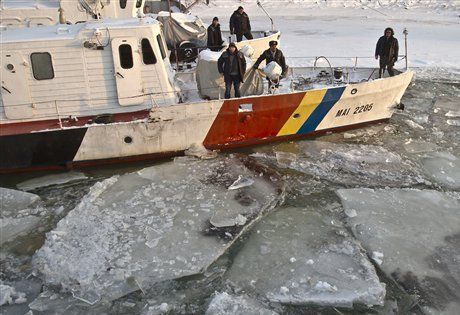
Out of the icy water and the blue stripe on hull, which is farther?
the blue stripe on hull

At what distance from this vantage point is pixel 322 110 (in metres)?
7.43

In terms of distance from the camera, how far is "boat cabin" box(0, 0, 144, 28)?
995 centimetres

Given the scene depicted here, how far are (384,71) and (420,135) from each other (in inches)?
62.3

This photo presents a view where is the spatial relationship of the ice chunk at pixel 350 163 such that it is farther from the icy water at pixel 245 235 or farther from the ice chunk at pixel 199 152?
the ice chunk at pixel 199 152

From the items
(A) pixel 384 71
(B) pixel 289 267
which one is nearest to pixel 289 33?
(A) pixel 384 71

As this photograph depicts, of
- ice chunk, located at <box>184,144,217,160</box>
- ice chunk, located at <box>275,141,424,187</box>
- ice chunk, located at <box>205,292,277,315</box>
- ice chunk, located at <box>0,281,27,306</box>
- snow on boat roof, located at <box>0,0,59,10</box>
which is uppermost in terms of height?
snow on boat roof, located at <box>0,0,59,10</box>

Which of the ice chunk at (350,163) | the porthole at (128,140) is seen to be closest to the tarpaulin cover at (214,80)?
the ice chunk at (350,163)

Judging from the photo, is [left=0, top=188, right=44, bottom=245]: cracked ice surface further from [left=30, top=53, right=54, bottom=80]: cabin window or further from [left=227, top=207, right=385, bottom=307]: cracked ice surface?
[left=227, top=207, right=385, bottom=307]: cracked ice surface

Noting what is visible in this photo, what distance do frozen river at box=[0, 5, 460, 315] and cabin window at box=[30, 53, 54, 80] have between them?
1.53 m

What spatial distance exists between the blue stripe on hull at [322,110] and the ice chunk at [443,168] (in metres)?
1.72

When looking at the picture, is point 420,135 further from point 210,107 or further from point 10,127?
point 10,127

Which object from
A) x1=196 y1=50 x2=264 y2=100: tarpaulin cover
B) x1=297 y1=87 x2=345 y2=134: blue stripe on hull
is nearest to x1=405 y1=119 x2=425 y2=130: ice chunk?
x1=297 y1=87 x2=345 y2=134: blue stripe on hull

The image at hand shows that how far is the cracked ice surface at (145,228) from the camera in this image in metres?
4.50

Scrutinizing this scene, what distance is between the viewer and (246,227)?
17.4ft
